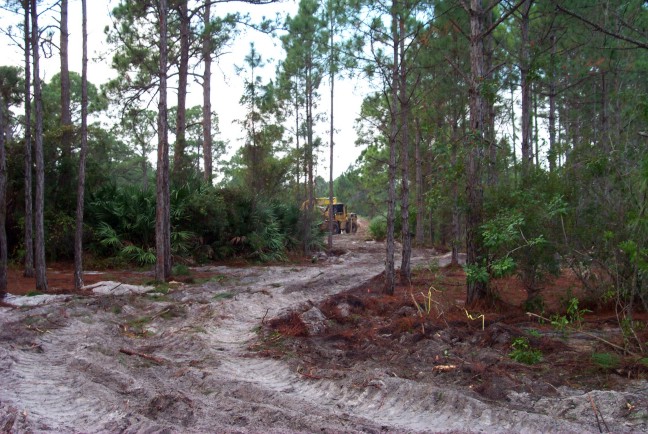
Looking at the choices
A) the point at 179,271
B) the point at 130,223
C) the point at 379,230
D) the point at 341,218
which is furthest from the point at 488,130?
the point at 341,218

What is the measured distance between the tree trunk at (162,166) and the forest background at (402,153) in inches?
1.9

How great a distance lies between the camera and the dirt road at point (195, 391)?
4.45m

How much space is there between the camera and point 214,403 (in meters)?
5.04

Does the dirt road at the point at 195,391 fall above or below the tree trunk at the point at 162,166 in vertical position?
below

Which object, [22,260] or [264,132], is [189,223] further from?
[264,132]

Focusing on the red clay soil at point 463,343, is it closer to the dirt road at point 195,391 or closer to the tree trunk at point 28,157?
the dirt road at point 195,391

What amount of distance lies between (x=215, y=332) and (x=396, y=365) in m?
3.37

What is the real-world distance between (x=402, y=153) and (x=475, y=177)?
4057mm

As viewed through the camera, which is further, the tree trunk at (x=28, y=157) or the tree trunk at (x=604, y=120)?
the tree trunk at (x=28, y=157)

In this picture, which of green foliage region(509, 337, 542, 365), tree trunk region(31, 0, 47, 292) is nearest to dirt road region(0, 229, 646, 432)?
green foliage region(509, 337, 542, 365)

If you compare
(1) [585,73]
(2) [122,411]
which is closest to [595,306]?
(2) [122,411]

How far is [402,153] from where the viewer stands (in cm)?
1397

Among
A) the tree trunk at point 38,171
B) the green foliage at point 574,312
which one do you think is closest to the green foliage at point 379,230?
the tree trunk at point 38,171

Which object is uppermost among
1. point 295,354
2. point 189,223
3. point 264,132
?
point 264,132
